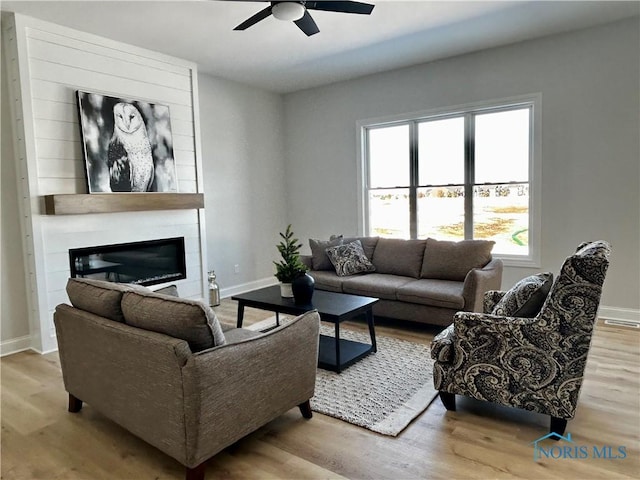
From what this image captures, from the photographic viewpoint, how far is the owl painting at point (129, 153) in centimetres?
428

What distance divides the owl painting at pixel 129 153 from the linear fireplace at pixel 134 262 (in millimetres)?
620

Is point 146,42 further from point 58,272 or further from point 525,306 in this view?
point 525,306

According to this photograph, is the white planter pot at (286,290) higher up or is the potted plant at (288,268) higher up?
the potted plant at (288,268)

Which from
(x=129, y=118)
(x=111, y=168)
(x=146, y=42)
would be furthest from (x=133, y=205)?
(x=146, y=42)

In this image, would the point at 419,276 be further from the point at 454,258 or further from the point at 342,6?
the point at 342,6

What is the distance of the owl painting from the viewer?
4.28m

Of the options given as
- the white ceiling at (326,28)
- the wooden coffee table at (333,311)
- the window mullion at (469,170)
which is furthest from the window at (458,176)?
the wooden coffee table at (333,311)

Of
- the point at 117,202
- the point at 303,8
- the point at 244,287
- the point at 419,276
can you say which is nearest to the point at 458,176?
the point at 419,276

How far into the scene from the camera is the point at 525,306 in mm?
2406

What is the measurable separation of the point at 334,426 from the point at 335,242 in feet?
9.03

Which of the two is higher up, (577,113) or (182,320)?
(577,113)

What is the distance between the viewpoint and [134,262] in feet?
15.0

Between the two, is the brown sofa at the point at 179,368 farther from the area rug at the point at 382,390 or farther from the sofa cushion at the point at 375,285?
the sofa cushion at the point at 375,285

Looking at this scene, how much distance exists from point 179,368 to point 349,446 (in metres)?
1.03
